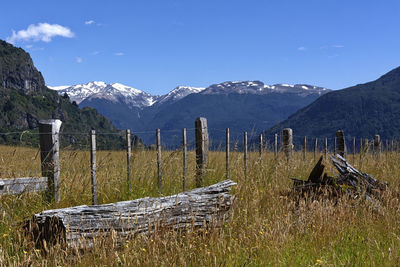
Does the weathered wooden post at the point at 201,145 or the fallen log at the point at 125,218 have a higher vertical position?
the weathered wooden post at the point at 201,145

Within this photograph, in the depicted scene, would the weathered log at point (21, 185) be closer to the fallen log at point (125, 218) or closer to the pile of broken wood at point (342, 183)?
the fallen log at point (125, 218)

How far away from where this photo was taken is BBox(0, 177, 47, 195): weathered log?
219 inches

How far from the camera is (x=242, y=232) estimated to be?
4.56m

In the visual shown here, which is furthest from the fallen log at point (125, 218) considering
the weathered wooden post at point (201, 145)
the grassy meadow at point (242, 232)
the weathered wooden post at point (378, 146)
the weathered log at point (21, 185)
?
the weathered wooden post at point (378, 146)

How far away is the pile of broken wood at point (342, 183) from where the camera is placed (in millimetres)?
6910

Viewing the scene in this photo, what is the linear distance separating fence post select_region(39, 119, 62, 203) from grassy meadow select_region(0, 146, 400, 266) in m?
0.18

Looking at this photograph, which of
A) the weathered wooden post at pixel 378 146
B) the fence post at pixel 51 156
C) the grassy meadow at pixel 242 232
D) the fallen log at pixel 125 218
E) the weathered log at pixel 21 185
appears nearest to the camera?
the grassy meadow at pixel 242 232

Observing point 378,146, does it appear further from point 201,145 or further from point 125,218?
point 125,218

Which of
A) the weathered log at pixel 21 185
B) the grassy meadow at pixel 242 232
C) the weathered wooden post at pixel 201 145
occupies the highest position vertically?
the weathered wooden post at pixel 201 145

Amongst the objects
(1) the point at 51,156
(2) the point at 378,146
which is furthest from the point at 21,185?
(2) the point at 378,146

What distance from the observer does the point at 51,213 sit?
4.30 meters

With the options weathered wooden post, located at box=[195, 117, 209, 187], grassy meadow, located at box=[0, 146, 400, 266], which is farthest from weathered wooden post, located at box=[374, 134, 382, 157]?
weathered wooden post, located at box=[195, 117, 209, 187]

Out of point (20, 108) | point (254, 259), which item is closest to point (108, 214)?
point (254, 259)

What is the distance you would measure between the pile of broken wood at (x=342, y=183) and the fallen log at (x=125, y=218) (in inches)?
88.7
